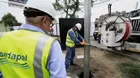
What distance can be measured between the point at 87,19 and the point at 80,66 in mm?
2835

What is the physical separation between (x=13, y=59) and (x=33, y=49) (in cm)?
20

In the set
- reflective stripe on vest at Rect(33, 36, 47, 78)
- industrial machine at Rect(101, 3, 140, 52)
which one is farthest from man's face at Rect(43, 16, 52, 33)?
industrial machine at Rect(101, 3, 140, 52)

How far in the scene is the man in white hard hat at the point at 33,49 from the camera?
1.01 metres

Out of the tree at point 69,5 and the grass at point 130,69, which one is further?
the tree at point 69,5

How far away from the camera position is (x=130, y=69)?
5219mm

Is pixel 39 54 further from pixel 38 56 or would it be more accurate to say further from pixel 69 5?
pixel 69 5

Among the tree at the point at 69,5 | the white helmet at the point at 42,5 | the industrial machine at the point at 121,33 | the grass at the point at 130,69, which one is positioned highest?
the tree at the point at 69,5

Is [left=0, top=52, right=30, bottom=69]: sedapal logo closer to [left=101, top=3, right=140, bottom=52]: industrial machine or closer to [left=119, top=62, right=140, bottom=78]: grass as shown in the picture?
[left=119, top=62, right=140, bottom=78]: grass

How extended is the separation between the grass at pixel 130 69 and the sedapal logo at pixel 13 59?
4172mm

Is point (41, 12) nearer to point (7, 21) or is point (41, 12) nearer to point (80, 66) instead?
point (80, 66)

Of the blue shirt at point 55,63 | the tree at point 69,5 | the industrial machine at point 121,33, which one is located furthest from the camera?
the tree at point 69,5

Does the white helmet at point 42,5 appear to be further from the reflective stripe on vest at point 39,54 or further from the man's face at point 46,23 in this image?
the reflective stripe on vest at point 39,54

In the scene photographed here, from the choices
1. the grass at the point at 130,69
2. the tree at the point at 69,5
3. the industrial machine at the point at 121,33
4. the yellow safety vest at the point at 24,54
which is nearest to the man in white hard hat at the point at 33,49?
the yellow safety vest at the point at 24,54

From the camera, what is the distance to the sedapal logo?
3.49 ft
